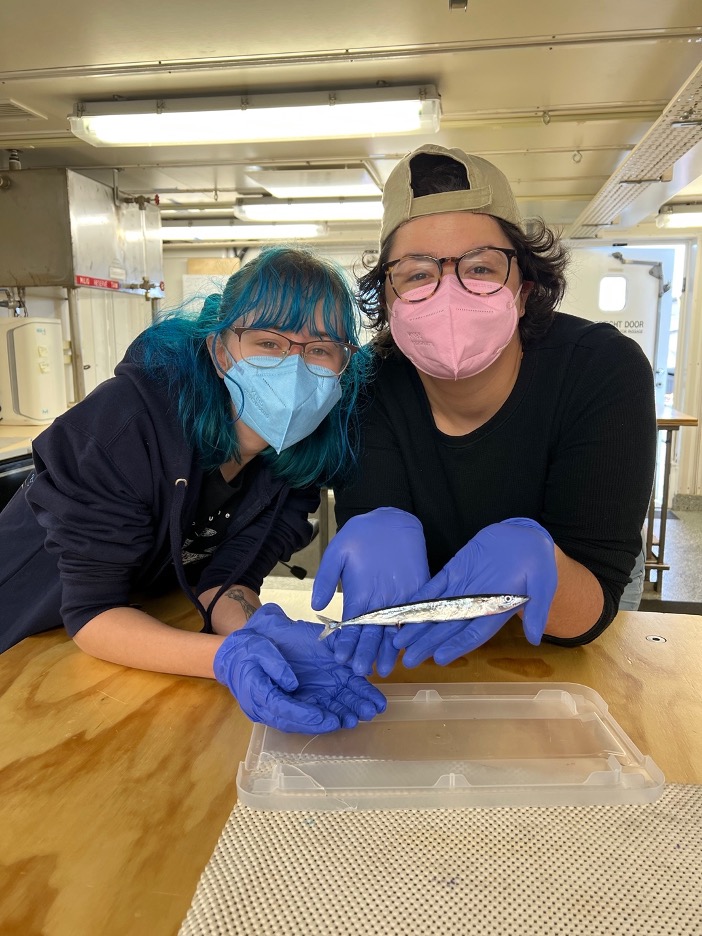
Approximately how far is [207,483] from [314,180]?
403 cm

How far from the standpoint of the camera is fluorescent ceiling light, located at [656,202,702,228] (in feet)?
18.1

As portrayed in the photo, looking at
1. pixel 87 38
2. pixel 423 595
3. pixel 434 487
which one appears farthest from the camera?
pixel 87 38

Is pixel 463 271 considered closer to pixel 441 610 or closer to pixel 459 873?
pixel 441 610

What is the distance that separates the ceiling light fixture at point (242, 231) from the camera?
6.06m

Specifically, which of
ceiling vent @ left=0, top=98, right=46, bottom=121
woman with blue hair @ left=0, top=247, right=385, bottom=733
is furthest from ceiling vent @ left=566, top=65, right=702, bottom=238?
ceiling vent @ left=0, top=98, right=46, bottom=121

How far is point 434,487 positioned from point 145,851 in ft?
3.06

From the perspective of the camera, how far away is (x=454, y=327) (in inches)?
54.2

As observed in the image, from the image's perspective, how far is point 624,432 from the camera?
4.21 feet

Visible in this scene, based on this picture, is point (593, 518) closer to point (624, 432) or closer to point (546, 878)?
point (624, 432)

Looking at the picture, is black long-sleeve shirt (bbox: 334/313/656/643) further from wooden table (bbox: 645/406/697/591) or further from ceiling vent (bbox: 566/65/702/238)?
wooden table (bbox: 645/406/697/591)

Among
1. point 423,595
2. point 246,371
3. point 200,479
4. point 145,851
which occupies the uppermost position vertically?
point 246,371

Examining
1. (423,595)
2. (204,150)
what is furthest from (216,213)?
(423,595)

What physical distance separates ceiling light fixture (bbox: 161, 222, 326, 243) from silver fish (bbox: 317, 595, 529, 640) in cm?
549

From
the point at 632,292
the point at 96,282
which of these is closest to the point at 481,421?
the point at 96,282
